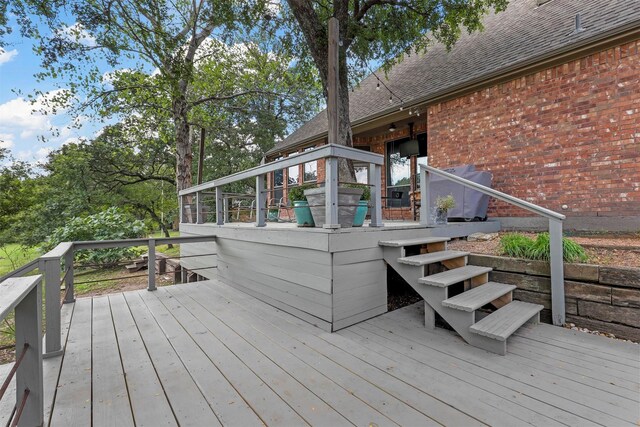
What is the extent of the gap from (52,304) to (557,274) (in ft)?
14.5

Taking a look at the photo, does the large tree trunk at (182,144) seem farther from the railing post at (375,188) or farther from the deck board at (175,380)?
the railing post at (375,188)

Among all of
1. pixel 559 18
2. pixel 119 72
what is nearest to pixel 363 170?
pixel 559 18

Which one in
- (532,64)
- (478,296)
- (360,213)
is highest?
(532,64)

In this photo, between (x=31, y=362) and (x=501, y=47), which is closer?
(x=31, y=362)

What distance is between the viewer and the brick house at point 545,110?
4.15 meters

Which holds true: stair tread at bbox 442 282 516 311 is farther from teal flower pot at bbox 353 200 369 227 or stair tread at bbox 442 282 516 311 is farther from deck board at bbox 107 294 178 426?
deck board at bbox 107 294 178 426

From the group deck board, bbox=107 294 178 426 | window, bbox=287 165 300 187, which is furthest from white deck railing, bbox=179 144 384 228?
window, bbox=287 165 300 187

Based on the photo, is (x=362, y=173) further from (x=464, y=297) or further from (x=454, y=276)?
(x=464, y=297)

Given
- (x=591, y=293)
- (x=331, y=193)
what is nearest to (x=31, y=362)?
(x=331, y=193)

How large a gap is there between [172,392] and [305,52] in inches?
295

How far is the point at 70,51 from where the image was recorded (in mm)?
6680

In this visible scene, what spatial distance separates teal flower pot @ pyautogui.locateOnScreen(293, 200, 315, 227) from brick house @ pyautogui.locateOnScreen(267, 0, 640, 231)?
29cm

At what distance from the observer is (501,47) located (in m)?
6.02

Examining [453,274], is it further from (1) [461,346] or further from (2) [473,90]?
(2) [473,90]
